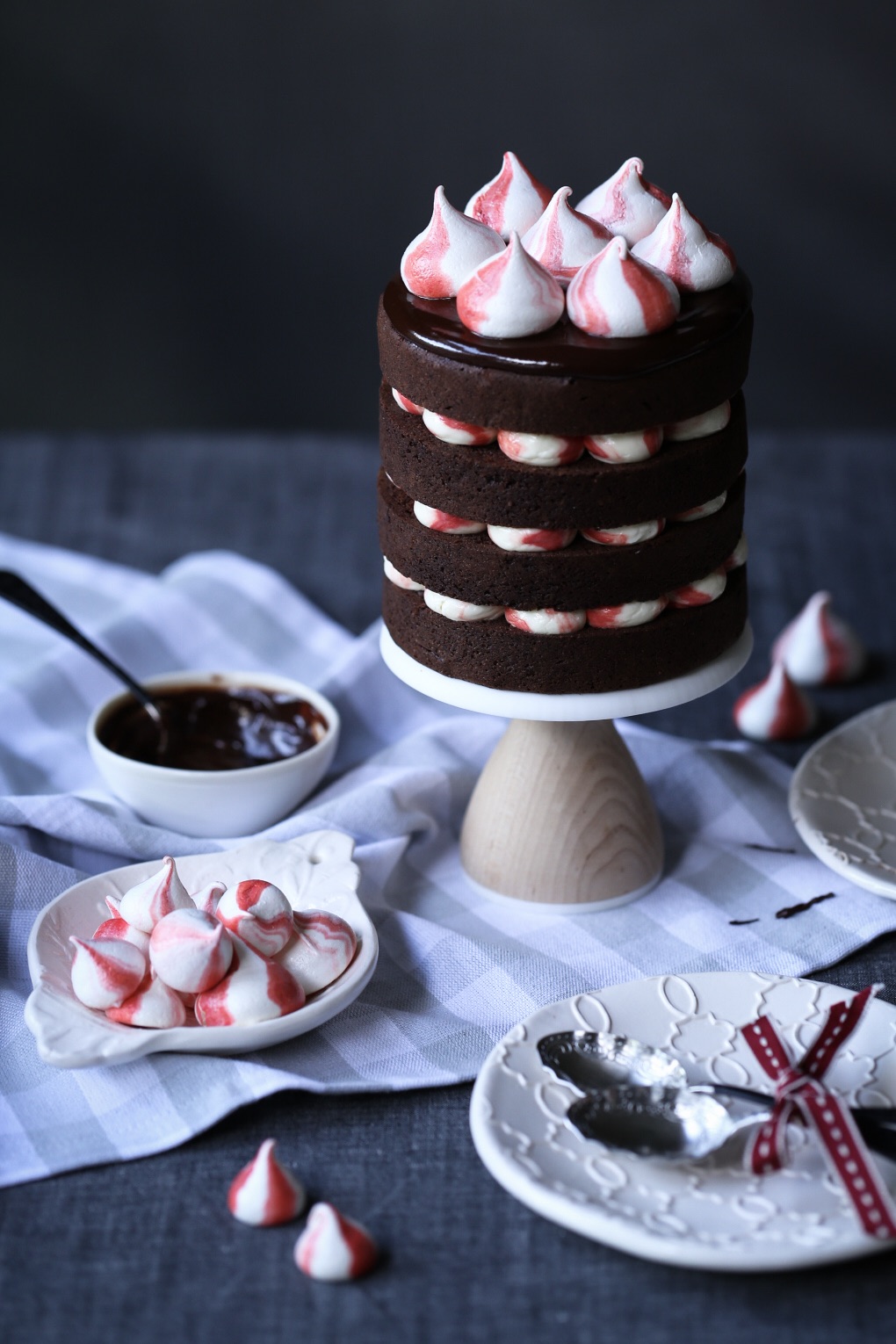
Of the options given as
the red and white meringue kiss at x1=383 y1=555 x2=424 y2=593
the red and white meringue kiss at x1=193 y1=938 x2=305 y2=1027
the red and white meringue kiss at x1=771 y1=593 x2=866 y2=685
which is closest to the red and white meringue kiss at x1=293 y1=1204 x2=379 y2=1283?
the red and white meringue kiss at x1=193 y1=938 x2=305 y2=1027

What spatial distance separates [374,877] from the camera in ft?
5.32

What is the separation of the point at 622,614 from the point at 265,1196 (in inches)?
24.7

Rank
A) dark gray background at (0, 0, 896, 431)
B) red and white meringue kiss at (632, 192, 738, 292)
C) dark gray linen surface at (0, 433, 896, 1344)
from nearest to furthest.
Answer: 1. dark gray linen surface at (0, 433, 896, 1344)
2. red and white meringue kiss at (632, 192, 738, 292)
3. dark gray background at (0, 0, 896, 431)

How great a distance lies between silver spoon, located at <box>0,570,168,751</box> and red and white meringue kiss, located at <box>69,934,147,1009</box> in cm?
53

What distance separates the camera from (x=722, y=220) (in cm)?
353

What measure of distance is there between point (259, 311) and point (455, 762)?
217 centimetres

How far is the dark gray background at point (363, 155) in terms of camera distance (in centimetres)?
337

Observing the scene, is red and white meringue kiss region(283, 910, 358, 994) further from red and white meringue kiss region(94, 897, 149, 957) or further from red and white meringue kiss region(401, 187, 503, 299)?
red and white meringue kiss region(401, 187, 503, 299)

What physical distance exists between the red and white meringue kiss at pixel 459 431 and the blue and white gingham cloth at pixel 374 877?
472 millimetres

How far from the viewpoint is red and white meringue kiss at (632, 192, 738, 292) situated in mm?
1393

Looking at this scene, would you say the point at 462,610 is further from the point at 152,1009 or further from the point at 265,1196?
the point at 265,1196

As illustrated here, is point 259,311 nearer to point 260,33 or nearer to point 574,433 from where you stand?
point 260,33

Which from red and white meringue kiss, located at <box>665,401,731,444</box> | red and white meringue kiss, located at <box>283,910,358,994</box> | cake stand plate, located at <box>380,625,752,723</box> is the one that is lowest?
red and white meringue kiss, located at <box>283,910,358,994</box>

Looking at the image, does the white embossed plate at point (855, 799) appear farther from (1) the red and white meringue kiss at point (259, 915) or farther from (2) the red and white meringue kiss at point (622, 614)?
(1) the red and white meringue kiss at point (259, 915)
